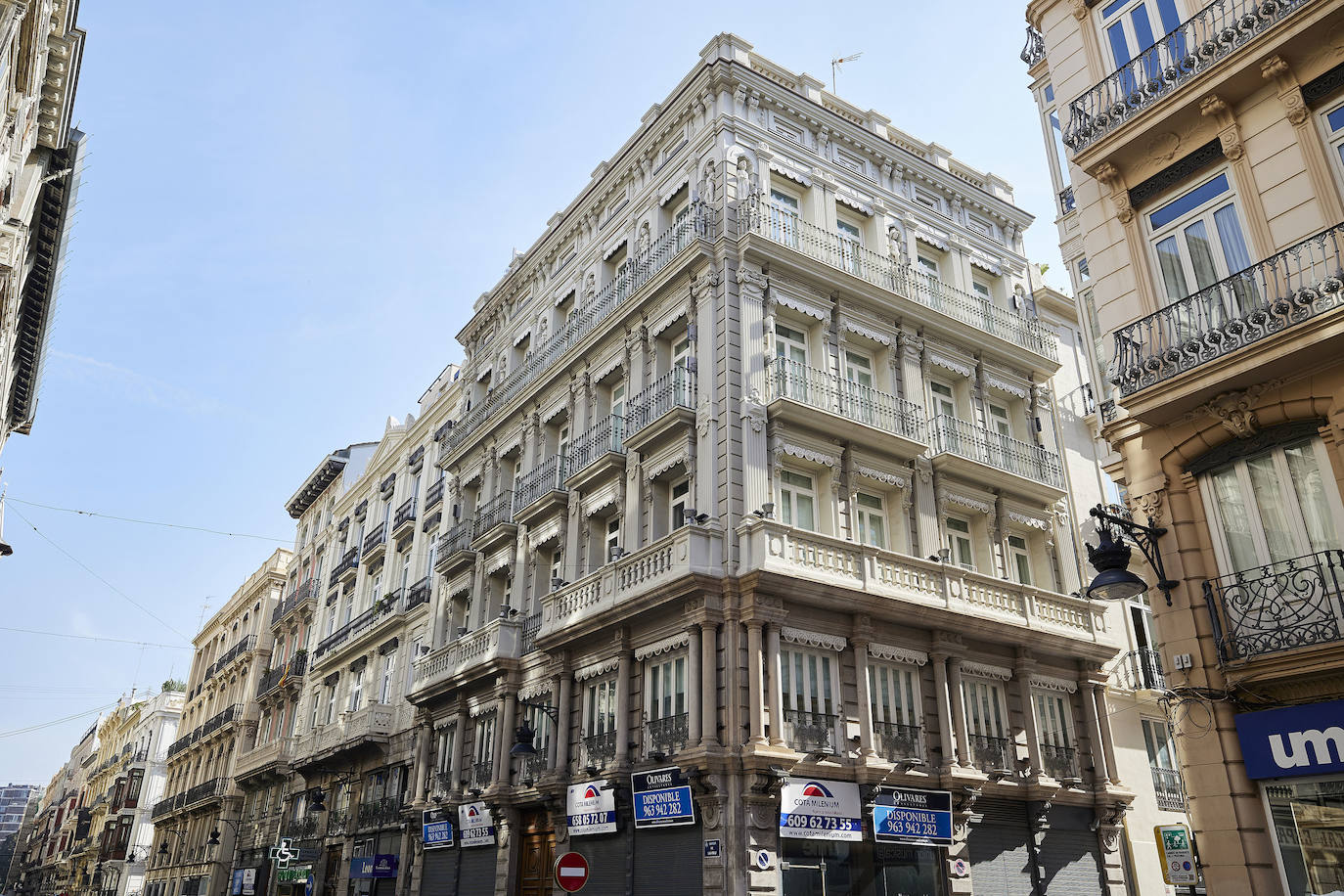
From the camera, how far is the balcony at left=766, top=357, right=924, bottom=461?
19.1 metres

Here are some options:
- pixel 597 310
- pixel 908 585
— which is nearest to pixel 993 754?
pixel 908 585

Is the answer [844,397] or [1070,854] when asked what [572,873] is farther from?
[844,397]

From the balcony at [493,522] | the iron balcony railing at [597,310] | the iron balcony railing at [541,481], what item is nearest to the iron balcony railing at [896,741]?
the iron balcony railing at [541,481]

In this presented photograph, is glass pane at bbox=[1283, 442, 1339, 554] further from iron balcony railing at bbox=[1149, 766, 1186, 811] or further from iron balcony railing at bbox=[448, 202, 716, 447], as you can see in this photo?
iron balcony railing at bbox=[1149, 766, 1186, 811]

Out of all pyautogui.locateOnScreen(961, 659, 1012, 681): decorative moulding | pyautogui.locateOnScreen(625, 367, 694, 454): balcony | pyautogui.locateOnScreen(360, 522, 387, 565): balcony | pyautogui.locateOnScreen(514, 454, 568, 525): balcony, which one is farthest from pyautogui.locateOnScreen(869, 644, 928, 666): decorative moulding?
pyautogui.locateOnScreen(360, 522, 387, 565): balcony

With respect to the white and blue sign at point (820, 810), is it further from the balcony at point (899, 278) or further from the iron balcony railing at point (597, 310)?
the iron balcony railing at point (597, 310)

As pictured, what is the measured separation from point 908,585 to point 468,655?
11706 millimetres

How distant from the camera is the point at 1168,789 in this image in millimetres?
22266

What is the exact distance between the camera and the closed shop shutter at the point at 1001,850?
57.7ft

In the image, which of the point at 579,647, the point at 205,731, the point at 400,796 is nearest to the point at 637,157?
the point at 579,647

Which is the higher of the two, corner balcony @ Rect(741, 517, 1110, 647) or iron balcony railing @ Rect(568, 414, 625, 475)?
iron balcony railing @ Rect(568, 414, 625, 475)

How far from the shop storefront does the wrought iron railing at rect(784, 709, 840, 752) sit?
789 cm

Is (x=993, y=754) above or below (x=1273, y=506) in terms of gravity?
below

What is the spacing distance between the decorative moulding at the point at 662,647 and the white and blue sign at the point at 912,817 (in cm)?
441
